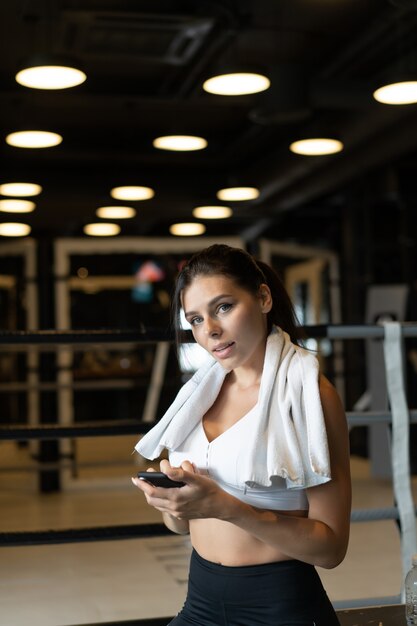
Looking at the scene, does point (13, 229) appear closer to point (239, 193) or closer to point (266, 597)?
point (239, 193)

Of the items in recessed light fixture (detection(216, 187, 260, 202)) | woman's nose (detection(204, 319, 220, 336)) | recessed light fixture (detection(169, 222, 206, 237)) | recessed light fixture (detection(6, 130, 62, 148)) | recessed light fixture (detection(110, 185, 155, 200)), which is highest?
recessed light fixture (detection(169, 222, 206, 237))

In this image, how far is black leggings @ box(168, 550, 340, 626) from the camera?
5.32 ft

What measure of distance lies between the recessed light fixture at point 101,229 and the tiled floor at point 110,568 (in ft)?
12.0

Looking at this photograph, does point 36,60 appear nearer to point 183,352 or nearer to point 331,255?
point 183,352

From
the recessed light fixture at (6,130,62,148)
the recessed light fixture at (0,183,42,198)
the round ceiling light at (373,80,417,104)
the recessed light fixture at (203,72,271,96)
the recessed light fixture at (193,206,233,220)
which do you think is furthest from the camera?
the recessed light fixture at (193,206,233,220)

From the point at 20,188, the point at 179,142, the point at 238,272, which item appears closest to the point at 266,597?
the point at 238,272

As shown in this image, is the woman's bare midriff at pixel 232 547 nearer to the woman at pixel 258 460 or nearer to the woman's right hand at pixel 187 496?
the woman at pixel 258 460

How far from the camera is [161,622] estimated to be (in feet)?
7.92

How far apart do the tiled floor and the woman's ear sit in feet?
8.53

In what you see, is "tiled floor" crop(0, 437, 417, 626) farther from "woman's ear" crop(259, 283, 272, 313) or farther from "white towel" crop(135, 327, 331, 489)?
"woman's ear" crop(259, 283, 272, 313)

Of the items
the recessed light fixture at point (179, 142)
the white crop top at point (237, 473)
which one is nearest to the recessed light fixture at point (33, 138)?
the recessed light fixture at point (179, 142)

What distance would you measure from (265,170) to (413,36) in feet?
10.8

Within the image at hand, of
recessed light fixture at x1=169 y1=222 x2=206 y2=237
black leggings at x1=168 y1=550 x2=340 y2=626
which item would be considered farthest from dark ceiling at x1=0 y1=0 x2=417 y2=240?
black leggings at x1=168 y1=550 x2=340 y2=626

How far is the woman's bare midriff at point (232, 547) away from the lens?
1.64 metres
